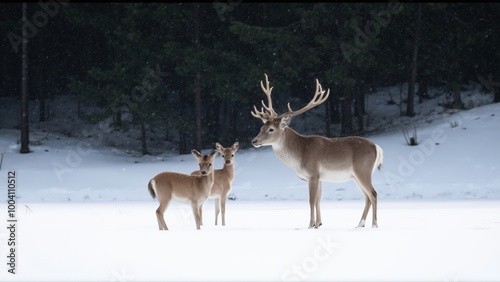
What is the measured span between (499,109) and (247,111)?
11426 mm

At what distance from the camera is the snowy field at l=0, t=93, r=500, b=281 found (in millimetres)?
6840

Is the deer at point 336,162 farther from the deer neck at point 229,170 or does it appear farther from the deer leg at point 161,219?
the deer leg at point 161,219

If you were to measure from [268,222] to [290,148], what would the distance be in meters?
1.38

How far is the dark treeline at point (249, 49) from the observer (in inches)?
1038

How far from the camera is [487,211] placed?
14.2 meters

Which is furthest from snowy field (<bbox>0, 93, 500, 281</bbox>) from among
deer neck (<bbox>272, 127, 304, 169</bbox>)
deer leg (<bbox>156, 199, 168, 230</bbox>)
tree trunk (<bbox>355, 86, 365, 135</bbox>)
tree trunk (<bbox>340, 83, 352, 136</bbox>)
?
tree trunk (<bbox>355, 86, 365, 135</bbox>)

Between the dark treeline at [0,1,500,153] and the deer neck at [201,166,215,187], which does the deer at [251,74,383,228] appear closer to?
the deer neck at [201,166,215,187]

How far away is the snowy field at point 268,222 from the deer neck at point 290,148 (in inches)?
38.9

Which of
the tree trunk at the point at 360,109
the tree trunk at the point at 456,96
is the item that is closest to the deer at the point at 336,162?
the tree trunk at the point at 360,109

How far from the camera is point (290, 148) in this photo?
38.6ft

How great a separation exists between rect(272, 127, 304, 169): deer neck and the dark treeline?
1376 cm

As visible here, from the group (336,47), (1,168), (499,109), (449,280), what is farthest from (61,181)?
(449,280)

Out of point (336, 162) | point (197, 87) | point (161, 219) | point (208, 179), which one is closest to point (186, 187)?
point (208, 179)

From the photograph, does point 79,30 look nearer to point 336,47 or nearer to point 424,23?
point 336,47
